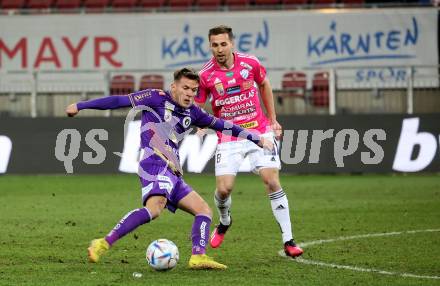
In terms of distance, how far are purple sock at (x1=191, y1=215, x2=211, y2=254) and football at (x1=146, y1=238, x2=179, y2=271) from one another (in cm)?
30

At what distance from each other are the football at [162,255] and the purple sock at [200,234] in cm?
30

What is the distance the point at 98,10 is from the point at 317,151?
8.96 metres

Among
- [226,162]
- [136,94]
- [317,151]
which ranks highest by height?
[136,94]

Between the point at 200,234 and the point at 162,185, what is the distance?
59 cm

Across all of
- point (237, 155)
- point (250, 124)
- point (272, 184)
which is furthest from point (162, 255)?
point (250, 124)

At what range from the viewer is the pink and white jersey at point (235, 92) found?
1010cm

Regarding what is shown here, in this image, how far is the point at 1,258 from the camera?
9594mm

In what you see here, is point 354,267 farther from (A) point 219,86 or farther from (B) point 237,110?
(A) point 219,86

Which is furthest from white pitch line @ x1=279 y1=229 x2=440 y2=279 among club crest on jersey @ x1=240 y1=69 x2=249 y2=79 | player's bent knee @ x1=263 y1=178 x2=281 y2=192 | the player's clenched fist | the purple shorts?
the player's clenched fist

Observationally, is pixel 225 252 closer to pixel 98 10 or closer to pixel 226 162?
pixel 226 162

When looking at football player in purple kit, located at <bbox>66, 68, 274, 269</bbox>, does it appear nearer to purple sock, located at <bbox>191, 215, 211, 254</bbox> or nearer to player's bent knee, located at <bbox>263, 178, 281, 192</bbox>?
purple sock, located at <bbox>191, 215, 211, 254</bbox>

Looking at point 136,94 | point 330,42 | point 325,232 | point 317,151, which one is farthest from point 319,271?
point 330,42

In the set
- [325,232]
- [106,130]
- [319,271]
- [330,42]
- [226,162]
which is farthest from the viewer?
[330,42]

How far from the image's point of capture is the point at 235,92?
10.1 metres
